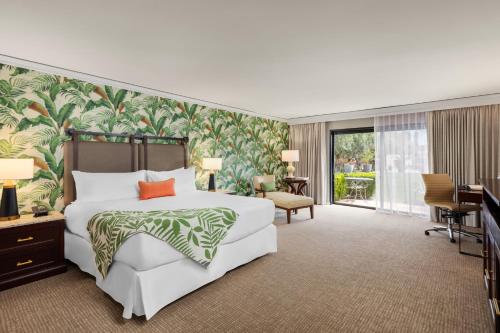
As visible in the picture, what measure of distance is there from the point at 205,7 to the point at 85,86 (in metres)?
2.52

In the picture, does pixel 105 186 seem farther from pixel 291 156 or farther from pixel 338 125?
pixel 338 125

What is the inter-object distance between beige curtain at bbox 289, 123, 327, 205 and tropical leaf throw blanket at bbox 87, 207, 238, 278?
482 centimetres

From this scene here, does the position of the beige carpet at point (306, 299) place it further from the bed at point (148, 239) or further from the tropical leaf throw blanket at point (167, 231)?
the tropical leaf throw blanket at point (167, 231)

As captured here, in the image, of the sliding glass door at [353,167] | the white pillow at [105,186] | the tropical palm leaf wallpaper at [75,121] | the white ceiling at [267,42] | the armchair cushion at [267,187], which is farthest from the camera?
the sliding glass door at [353,167]

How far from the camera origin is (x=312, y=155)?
7086 millimetres

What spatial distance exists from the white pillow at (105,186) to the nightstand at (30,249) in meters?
0.42

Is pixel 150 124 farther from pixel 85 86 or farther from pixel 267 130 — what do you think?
pixel 267 130

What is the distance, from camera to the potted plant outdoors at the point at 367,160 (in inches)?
250

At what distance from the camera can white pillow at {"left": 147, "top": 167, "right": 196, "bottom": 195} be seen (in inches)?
157

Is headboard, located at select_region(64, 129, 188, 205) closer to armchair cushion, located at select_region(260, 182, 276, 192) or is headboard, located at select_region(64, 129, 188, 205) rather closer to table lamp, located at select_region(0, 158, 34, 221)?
table lamp, located at select_region(0, 158, 34, 221)

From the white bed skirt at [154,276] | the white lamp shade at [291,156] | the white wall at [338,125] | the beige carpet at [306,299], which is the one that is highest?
the white wall at [338,125]

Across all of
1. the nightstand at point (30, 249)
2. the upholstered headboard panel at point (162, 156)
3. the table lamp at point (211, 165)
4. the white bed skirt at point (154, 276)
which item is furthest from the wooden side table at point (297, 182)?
the nightstand at point (30, 249)

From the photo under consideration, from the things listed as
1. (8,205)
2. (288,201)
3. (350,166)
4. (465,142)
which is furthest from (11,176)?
(465,142)

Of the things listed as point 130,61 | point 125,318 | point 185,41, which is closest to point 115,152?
point 130,61
